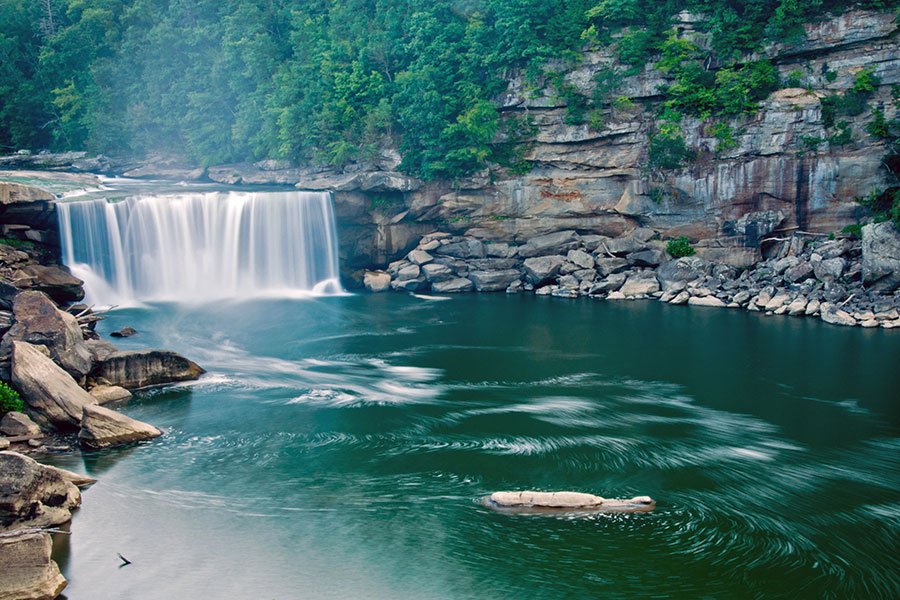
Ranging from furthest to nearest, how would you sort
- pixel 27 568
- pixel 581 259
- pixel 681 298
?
pixel 581 259 → pixel 681 298 → pixel 27 568

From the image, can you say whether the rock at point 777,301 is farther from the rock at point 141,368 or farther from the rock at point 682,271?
the rock at point 141,368

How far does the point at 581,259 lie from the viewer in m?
36.0

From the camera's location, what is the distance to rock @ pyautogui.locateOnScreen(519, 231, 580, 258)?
120 ft

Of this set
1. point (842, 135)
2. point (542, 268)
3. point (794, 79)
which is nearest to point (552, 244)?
point (542, 268)

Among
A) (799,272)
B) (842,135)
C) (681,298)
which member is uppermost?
(842,135)

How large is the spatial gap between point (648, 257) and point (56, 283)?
81.5 feet

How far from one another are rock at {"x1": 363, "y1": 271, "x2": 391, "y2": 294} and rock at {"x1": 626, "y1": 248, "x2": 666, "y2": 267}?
11.8 m

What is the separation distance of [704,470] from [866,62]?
23.1 metres

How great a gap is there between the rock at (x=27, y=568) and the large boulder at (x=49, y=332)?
30.7ft

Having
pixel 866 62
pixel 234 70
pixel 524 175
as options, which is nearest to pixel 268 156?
pixel 234 70

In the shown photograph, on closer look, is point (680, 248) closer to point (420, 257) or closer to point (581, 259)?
point (581, 259)

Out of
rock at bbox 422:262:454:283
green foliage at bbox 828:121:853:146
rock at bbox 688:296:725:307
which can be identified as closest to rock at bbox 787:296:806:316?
rock at bbox 688:296:725:307

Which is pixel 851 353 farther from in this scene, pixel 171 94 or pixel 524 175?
pixel 171 94

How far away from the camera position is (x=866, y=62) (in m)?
31.2
